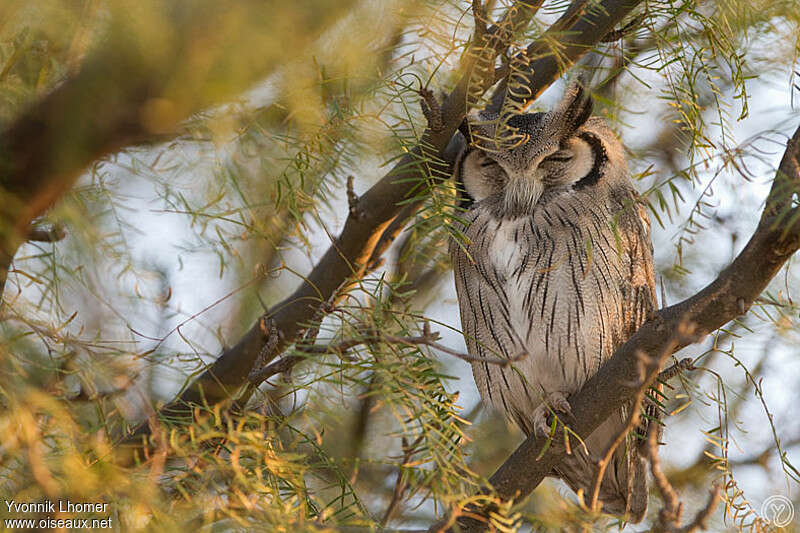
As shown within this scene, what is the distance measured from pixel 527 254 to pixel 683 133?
491mm

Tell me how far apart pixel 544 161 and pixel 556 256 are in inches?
9.7

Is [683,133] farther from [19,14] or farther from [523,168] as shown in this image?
[19,14]

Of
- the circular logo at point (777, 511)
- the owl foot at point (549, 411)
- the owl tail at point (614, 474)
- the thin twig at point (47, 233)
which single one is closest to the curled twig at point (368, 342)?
the thin twig at point (47, 233)

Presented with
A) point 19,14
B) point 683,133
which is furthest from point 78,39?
point 683,133

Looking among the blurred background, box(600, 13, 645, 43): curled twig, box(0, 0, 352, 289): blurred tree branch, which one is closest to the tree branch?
the blurred background

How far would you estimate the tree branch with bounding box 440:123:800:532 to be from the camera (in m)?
1.09

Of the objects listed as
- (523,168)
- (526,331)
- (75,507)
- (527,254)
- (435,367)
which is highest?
(523,168)

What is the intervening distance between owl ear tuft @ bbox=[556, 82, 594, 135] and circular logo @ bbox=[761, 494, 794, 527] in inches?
37.2

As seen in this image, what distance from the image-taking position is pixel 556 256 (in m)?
1.86

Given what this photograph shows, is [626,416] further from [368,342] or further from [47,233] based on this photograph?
[47,233]

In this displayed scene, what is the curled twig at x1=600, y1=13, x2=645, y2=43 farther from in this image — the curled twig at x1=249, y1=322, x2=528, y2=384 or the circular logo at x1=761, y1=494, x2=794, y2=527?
the circular logo at x1=761, y1=494, x2=794, y2=527

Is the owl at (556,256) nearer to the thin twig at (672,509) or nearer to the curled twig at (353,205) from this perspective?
the curled twig at (353,205)

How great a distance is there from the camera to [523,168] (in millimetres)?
1902

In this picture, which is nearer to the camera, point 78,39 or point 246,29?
point 246,29
